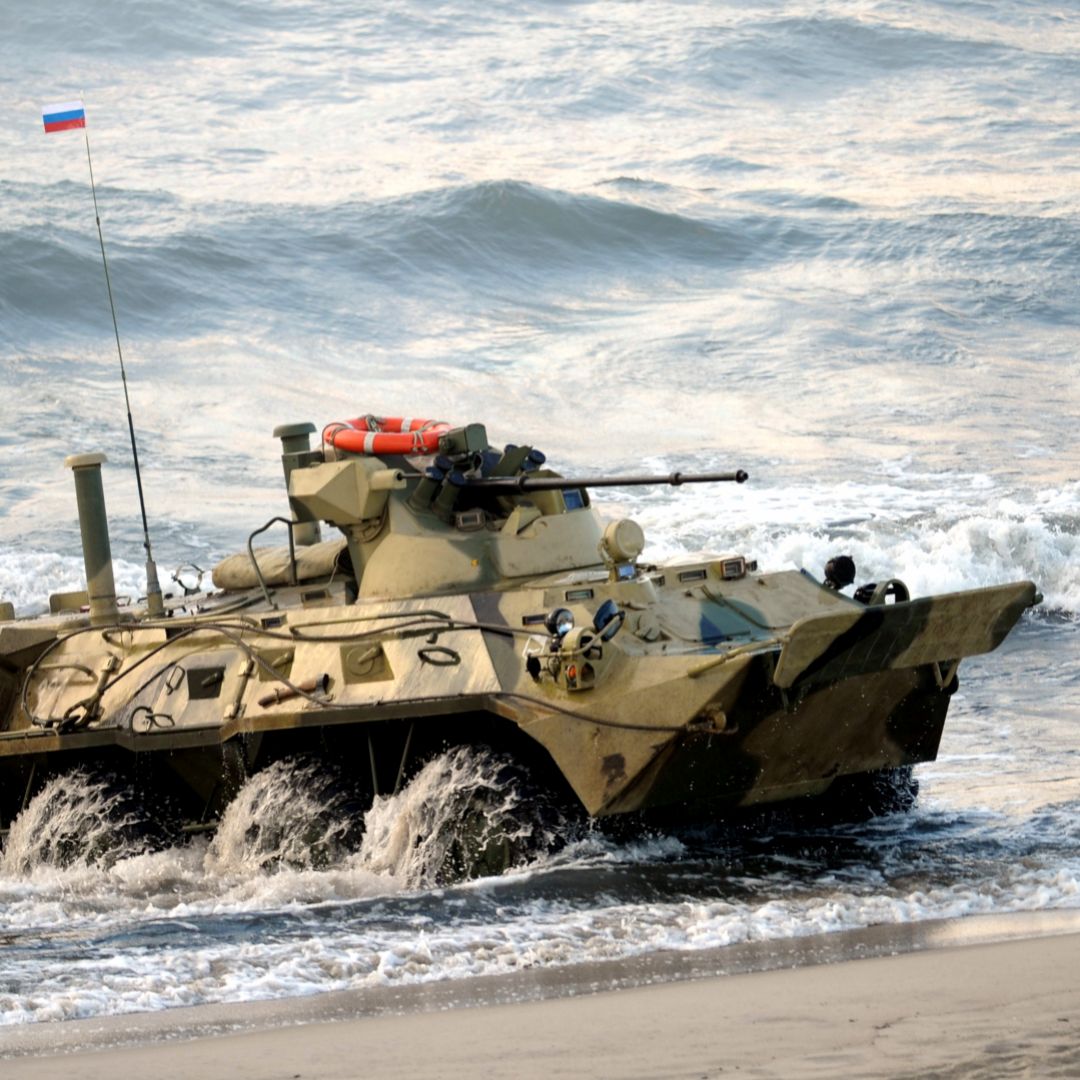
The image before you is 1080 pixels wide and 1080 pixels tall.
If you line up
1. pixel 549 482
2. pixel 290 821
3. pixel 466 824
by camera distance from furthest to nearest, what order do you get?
pixel 549 482 < pixel 290 821 < pixel 466 824

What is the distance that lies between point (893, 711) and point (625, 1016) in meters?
4.69

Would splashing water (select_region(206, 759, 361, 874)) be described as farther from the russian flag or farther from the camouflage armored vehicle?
the russian flag

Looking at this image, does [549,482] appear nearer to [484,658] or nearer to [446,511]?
[446,511]

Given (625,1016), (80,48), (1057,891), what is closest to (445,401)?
(80,48)

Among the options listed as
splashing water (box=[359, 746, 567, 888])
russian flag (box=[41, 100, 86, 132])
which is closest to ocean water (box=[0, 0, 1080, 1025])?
splashing water (box=[359, 746, 567, 888])

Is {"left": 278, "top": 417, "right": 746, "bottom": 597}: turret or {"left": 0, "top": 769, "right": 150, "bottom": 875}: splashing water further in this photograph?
{"left": 0, "top": 769, "right": 150, "bottom": 875}: splashing water

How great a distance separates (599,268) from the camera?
116 feet

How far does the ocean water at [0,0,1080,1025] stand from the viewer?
27.1 meters

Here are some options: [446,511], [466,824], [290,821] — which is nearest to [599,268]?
[446,511]

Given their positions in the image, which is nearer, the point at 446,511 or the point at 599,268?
the point at 446,511

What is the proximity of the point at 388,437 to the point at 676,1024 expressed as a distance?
6.33 metres

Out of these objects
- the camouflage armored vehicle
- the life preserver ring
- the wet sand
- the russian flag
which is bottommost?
the wet sand

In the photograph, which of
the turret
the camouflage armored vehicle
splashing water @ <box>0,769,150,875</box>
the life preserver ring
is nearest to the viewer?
the camouflage armored vehicle

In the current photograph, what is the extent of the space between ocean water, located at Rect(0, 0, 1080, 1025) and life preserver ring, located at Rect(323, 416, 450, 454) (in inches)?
166
